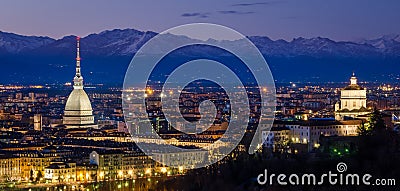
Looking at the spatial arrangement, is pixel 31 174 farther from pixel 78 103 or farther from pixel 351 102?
pixel 78 103

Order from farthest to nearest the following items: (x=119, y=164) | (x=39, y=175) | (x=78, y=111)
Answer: (x=78, y=111), (x=119, y=164), (x=39, y=175)

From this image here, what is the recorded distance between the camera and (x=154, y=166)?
135 ft

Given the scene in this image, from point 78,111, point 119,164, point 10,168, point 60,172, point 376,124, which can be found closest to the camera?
point 376,124

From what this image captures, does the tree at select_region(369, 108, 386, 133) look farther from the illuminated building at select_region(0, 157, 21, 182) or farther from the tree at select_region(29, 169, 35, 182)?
the illuminated building at select_region(0, 157, 21, 182)

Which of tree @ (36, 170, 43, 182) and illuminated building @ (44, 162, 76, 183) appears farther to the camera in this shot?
illuminated building @ (44, 162, 76, 183)

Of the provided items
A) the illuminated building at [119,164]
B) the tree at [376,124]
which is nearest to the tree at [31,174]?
the illuminated building at [119,164]

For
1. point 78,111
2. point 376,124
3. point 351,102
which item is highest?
point 351,102

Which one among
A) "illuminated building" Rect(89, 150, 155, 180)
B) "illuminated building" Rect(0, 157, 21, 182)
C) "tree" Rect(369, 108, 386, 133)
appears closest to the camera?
"tree" Rect(369, 108, 386, 133)

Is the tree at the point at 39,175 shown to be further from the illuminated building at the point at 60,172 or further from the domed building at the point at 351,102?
the domed building at the point at 351,102

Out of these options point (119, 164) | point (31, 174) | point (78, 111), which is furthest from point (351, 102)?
point (78, 111)

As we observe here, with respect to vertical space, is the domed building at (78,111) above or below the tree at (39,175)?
above

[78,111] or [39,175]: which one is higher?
[78,111]

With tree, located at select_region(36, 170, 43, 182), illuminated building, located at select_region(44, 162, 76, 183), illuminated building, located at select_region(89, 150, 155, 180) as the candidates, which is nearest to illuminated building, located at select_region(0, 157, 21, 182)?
tree, located at select_region(36, 170, 43, 182)

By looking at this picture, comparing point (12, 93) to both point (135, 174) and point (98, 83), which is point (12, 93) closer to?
point (98, 83)
